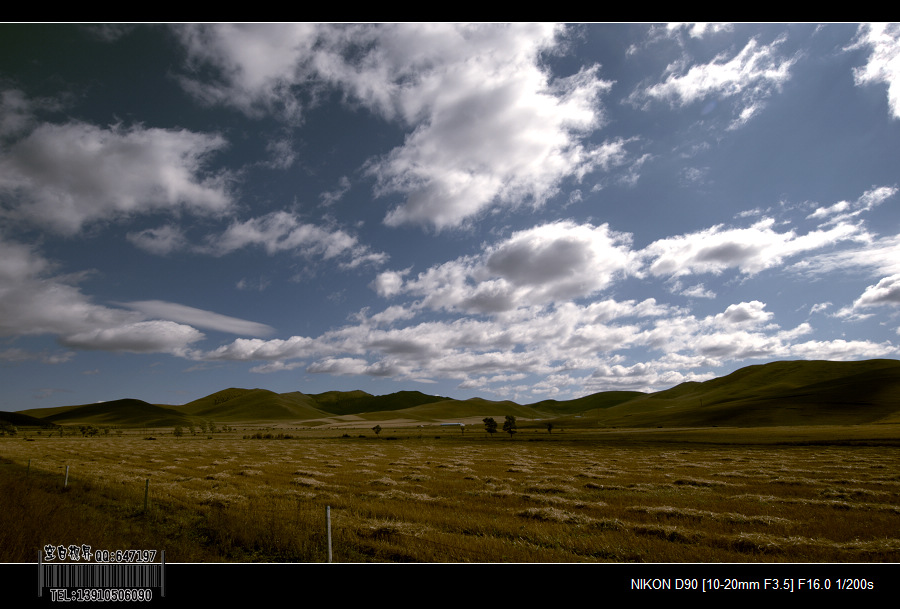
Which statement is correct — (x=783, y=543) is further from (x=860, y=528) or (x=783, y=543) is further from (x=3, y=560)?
(x=3, y=560)

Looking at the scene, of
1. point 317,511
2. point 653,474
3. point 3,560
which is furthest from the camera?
point 653,474

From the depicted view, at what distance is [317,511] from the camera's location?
1866 cm

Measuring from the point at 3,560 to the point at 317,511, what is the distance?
1034cm
